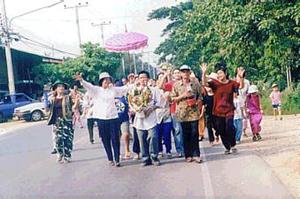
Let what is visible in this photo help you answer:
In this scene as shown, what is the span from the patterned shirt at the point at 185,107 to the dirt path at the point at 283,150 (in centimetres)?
152

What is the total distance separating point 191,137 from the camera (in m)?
10.1

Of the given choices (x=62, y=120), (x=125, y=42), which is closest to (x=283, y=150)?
(x=62, y=120)

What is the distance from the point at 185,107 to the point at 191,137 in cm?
57

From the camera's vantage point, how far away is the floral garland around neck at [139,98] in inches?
396

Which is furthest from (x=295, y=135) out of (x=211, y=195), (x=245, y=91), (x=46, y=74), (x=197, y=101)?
(x=46, y=74)

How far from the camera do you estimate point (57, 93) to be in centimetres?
1161

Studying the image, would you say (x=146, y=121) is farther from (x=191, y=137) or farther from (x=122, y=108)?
(x=122, y=108)

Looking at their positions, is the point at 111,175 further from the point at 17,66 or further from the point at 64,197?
the point at 17,66

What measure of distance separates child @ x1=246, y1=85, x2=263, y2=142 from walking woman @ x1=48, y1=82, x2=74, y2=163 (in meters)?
4.22

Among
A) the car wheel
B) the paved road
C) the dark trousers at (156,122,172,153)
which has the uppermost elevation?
the dark trousers at (156,122,172,153)

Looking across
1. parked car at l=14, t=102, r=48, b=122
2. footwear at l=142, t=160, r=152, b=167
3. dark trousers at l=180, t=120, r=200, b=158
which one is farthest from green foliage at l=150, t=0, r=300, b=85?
parked car at l=14, t=102, r=48, b=122

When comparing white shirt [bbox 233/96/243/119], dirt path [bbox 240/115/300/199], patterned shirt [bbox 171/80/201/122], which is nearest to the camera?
dirt path [bbox 240/115/300/199]

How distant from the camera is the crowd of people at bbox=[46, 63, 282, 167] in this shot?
32.9 feet

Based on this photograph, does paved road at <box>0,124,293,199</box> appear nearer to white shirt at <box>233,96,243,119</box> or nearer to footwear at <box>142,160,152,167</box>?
footwear at <box>142,160,152,167</box>
